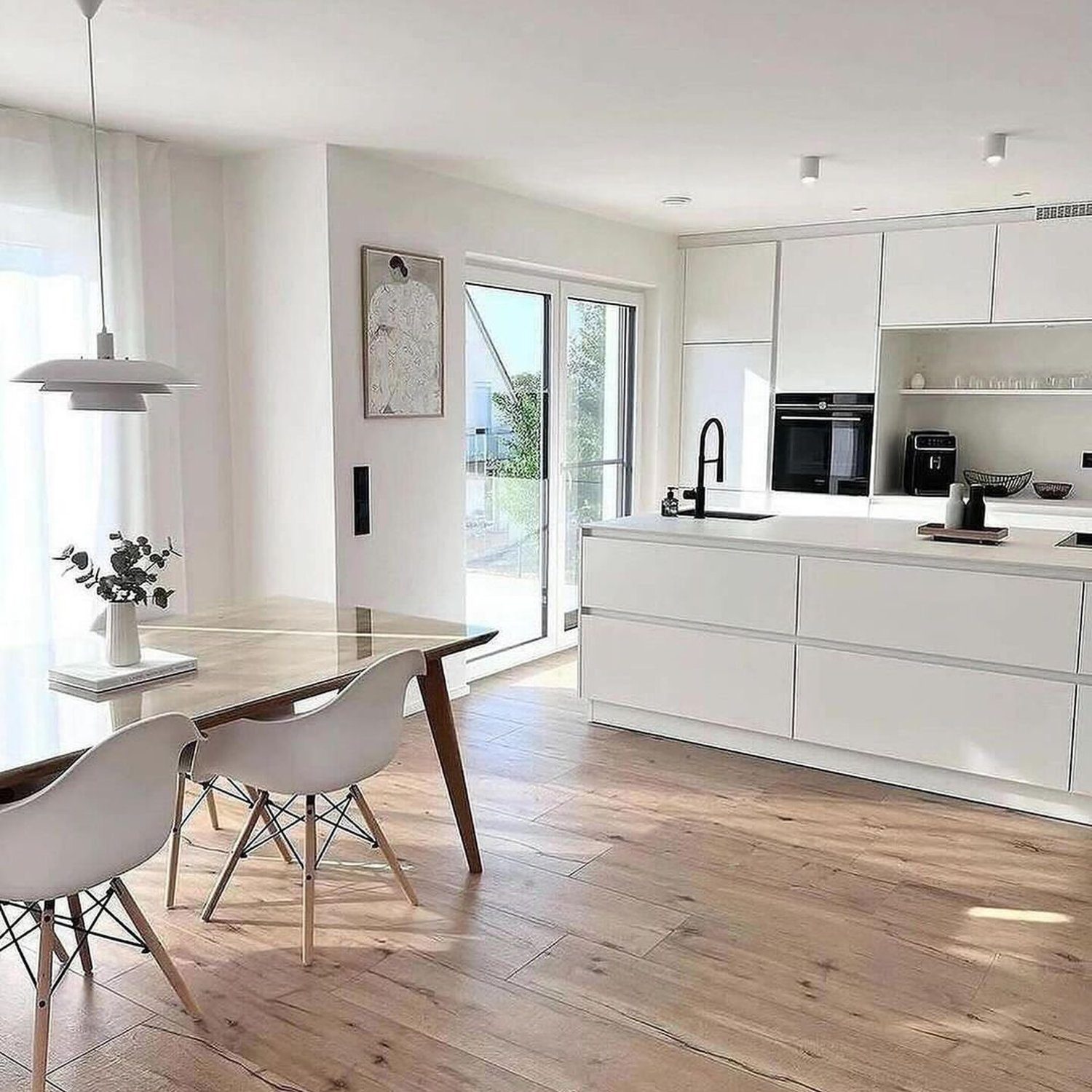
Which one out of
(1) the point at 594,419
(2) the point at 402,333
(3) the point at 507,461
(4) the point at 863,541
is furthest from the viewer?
(1) the point at 594,419

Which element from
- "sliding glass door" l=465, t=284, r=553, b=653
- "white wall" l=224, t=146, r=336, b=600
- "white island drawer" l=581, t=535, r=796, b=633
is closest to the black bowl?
"white island drawer" l=581, t=535, r=796, b=633

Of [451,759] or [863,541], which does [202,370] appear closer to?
[451,759]

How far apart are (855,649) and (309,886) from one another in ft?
7.42

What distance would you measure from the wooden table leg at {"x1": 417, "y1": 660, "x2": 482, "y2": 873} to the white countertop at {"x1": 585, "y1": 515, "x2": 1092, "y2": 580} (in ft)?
5.04

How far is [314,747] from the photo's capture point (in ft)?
9.24

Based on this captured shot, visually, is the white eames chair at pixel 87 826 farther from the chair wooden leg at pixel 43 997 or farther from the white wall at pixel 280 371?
the white wall at pixel 280 371

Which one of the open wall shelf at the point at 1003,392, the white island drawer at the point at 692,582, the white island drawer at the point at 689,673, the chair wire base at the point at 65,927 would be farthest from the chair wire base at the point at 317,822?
the open wall shelf at the point at 1003,392

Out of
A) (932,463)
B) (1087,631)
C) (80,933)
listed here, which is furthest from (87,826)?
(932,463)

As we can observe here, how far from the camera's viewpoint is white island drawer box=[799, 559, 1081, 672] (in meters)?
3.80

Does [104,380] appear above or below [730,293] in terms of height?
below

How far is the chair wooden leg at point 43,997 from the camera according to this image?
227 centimetres

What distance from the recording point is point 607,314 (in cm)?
662

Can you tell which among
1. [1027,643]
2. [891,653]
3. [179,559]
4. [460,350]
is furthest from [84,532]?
[1027,643]

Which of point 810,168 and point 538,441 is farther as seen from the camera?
point 538,441
